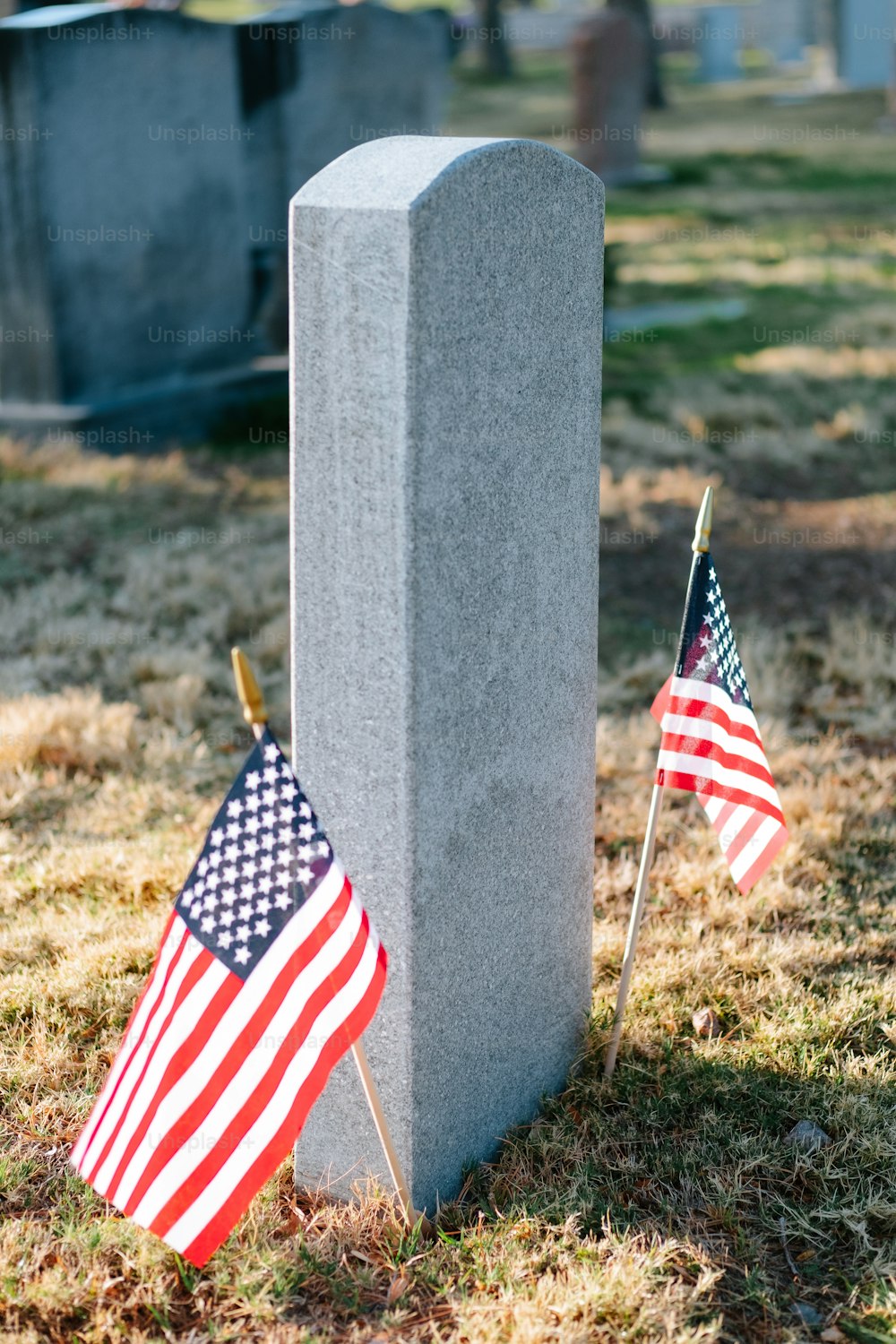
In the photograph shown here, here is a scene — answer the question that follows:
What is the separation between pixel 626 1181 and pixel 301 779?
1.07 m

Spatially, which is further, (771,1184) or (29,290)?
(29,290)

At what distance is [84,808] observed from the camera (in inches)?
182

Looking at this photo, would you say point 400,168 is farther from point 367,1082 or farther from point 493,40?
point 493,40

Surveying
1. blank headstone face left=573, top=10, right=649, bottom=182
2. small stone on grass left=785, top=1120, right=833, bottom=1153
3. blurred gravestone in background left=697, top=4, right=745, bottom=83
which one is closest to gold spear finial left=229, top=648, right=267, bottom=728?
small stone on grass left=785, top=1120, right=833, bottom=1153

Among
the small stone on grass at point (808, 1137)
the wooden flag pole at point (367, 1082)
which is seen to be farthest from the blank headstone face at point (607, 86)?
the wooden flag pole at point (367, 1082)

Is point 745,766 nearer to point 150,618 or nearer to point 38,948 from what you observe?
point 38,948

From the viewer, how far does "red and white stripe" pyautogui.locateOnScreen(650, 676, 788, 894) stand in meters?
3.00

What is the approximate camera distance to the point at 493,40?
3550 centimetres

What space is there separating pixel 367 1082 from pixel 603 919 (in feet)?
5.22

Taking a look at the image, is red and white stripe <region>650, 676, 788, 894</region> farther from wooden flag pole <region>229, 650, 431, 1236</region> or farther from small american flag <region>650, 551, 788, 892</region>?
wooden flag pole <region>229, 650, 431, 1236</region>

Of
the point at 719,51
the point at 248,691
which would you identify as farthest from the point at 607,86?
the point at 719,51

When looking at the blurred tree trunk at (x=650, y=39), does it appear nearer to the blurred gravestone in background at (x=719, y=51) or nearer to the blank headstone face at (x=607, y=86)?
the blank headstone face at (x=607, y=86)

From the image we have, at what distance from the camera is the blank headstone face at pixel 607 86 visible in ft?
59.1

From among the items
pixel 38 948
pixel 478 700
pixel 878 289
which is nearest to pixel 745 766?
pixel 478 700
